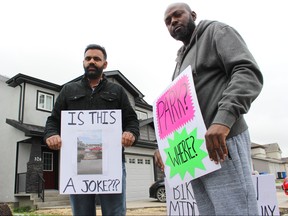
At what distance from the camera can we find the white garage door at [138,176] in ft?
52.9

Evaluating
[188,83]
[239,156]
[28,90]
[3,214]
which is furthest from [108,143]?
[28,90]

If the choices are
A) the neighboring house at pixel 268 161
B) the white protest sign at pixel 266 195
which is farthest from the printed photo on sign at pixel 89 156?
the neighboring house at pixel 268 161

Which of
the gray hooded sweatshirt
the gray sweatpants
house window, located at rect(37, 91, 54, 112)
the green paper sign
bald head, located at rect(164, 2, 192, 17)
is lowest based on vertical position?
the gray sweatpants

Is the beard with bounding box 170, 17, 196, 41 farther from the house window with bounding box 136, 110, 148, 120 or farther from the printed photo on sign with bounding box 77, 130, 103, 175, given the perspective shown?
the house window with bounding box 136, 110, 148, 120

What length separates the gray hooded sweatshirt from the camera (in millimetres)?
1531

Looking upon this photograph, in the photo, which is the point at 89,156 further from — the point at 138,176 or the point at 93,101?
the point at 138,176

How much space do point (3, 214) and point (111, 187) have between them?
3302mm

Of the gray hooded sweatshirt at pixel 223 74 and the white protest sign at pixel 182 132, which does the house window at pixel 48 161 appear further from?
the gray hooded sweatshirt at pixel 223 74

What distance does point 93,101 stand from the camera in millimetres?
2783

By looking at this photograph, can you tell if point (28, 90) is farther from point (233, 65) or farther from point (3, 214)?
point (233, 65)

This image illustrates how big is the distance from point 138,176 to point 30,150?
249 inches

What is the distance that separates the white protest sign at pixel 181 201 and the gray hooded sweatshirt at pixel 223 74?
1623mm

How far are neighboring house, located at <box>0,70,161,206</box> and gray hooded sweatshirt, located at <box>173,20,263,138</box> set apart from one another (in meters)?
12.6

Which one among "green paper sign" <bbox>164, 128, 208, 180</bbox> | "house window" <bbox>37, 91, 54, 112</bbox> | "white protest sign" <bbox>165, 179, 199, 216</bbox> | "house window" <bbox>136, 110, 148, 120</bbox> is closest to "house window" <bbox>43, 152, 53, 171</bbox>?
"house window" <bbox>37, 91, 54, 112</bbox>
